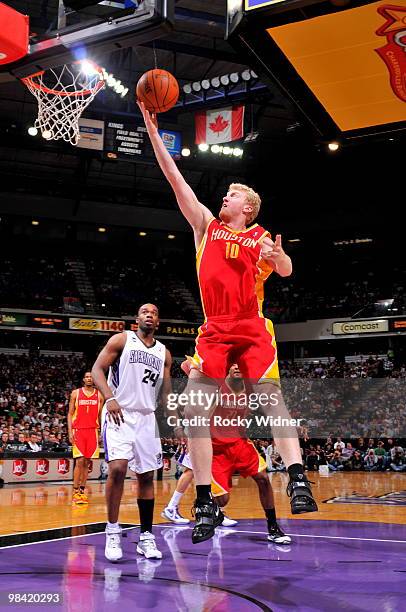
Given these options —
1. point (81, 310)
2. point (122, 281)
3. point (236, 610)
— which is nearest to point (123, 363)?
point (236, 610)

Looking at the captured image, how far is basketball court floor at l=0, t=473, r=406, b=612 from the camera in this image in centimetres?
421

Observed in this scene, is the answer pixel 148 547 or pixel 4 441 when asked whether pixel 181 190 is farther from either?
pixel 4 441

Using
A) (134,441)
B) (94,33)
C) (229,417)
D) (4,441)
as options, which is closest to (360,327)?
(4,441)

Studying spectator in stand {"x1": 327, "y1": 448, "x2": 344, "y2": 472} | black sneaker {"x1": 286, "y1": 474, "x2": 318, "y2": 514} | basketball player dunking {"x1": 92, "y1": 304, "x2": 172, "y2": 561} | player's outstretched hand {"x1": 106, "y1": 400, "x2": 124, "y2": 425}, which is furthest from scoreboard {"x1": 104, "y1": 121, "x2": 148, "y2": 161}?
black sneaker {"x1": 286, "y1": 474, "x2": 318, "y2": 514}

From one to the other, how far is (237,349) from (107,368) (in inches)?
79.6

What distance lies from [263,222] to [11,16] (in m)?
23.9

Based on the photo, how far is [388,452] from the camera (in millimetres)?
20078

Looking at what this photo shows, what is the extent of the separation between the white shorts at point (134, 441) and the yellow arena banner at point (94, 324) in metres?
20.6

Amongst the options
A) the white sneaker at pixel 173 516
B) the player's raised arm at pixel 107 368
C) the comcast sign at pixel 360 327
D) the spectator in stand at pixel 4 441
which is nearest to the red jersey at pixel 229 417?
the player's raised arm at pixel 107 368

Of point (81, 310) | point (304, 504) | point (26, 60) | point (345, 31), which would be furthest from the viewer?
point (81, 310)

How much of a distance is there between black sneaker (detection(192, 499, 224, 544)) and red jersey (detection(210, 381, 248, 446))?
2.22 metres

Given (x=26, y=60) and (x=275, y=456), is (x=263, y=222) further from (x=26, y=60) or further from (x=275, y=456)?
(x=26, y=60)

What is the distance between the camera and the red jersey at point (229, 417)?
258 inches

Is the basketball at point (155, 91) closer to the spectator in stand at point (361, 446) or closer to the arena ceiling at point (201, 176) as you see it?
the arena ceiling at point (201, 176)
